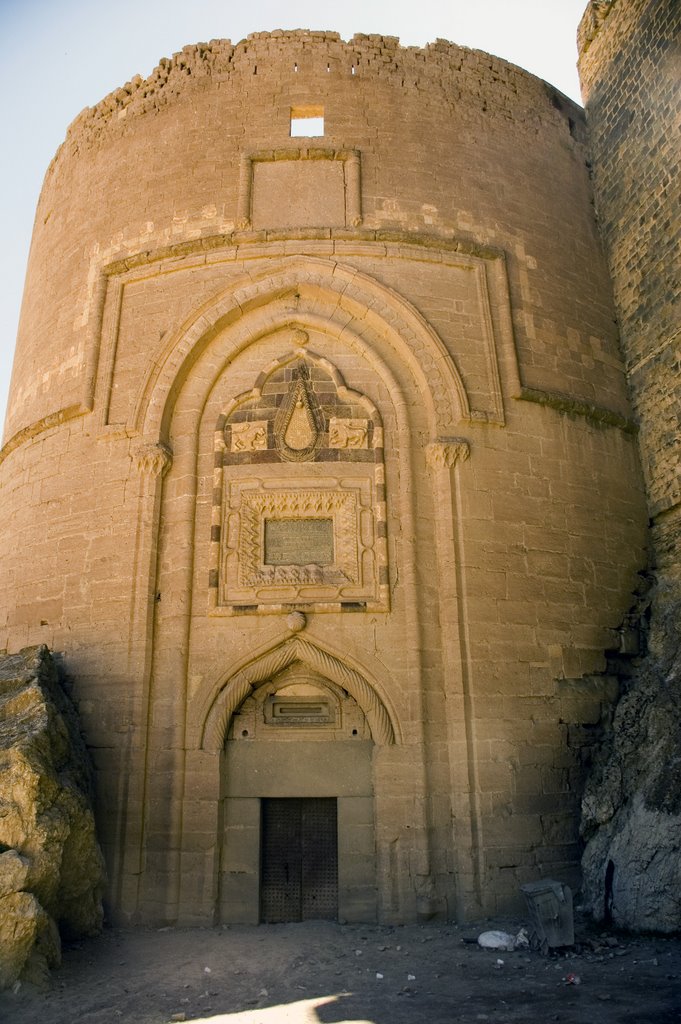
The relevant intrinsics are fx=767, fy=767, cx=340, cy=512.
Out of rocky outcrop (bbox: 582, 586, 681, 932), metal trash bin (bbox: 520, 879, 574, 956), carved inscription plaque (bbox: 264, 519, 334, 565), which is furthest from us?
carved inscription plaque (bbox: 264, 519, 334, 565)

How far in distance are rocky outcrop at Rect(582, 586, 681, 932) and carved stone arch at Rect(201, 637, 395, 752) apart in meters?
2.01

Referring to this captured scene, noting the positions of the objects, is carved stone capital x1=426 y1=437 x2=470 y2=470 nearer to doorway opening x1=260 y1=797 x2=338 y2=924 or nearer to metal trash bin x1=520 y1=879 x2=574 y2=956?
doorway opening x1=260 y1=797 x2=338 y2=924

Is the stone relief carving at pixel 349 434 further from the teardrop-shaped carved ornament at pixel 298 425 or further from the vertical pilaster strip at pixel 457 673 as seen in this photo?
the vertical pilaster strip at pixel 457 673

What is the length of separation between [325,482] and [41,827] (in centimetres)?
397

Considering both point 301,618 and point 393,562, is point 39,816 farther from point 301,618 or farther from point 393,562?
point 393,562

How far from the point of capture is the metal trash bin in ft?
18.2

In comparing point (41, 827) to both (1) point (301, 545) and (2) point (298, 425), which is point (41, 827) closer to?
(1) point (301, 545)

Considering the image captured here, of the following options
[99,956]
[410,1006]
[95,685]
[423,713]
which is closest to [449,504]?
[423,713]

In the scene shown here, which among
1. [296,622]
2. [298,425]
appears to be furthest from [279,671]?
[298,425]

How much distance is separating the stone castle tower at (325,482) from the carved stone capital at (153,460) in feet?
0.08

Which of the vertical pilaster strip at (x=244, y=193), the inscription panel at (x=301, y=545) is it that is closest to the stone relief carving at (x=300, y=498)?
the inscription panel at (x=301, y=545)

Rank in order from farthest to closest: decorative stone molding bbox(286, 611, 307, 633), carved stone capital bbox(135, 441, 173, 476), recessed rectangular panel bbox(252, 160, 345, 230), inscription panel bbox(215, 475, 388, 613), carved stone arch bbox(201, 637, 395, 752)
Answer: recessed rectangular panel bbox(252, 160, 345, 230), carved stone capital bbox(135, 441, 173, 476), inscription panel bbox(215, 475, 388, 613), decorative stone molding bbox(286, 611, 307, 633), carved stone arch bbox(201, 637, 395, 752)

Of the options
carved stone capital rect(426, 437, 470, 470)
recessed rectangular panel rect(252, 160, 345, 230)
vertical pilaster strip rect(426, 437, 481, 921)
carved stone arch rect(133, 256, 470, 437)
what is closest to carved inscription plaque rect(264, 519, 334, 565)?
vertical pilaster strip rect(426, 437, 481, 921)

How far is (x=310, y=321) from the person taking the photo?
27.9ft
